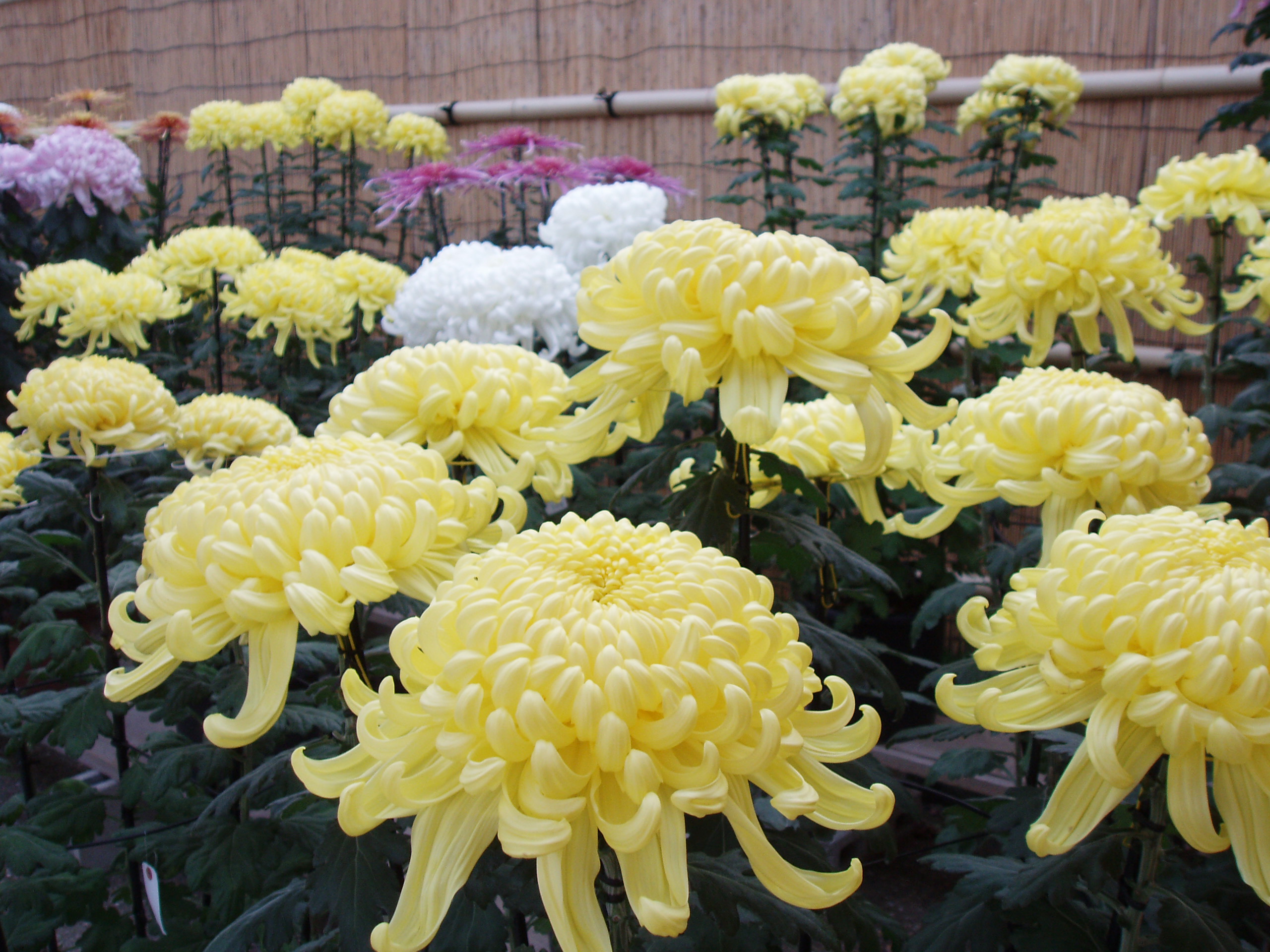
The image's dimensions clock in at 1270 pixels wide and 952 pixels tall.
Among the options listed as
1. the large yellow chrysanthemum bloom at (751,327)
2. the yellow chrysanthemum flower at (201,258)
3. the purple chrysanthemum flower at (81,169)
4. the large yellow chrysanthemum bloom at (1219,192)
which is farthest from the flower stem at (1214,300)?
the purple chrysanthemum flower at (81,169)

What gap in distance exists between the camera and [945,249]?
5.63 feet

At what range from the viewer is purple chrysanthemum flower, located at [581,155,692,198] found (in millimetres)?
2354

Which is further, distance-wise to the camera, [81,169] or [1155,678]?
[81,169]

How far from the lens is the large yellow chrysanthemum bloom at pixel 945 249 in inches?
65.9

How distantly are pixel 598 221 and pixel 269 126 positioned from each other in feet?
6.74

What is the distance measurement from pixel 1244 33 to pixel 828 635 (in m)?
2.43

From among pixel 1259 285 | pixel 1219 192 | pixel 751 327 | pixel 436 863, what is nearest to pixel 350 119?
pixel 1219 192

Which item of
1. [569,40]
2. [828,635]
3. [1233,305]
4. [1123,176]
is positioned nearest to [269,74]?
[569,40]

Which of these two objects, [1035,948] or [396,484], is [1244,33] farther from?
[396,484]

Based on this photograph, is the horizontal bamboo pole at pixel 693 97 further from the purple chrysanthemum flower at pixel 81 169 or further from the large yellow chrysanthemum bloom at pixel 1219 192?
the purple chrysanthemum flower at pixel 81 169

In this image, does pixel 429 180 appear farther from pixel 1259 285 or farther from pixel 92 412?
pixel 1259 285

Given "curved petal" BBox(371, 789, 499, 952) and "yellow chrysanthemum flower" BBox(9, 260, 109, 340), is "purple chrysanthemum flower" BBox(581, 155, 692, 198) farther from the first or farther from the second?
"curved petal" BBox(371, 789, 499, 952)

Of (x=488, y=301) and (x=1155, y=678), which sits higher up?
(x=488, y=301)

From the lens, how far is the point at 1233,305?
63.7 inches
